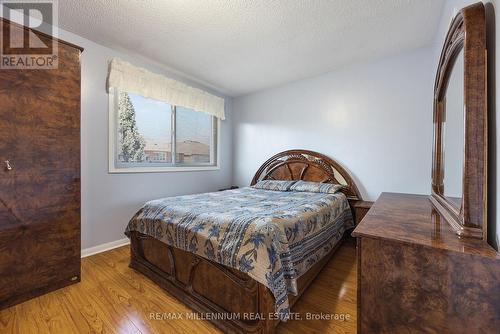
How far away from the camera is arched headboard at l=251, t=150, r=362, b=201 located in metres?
3.07

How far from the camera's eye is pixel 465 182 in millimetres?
1021

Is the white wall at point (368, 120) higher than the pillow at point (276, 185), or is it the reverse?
the white wall at point (368, 120)

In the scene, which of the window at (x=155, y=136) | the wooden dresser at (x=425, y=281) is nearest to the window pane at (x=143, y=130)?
the window at (x=155, y=136)

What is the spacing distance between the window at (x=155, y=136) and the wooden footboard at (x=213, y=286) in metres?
1.19

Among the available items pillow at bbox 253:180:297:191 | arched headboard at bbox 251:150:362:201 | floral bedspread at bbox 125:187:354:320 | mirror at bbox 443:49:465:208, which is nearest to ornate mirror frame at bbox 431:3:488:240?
mirror at bbox 443:49:465:208

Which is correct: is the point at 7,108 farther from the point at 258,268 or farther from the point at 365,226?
the point at 365,226

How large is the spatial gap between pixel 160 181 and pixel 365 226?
2.80 m

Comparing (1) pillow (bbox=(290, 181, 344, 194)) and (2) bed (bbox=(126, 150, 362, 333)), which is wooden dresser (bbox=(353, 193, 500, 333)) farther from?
(1) pillow (bbox=(290, 181, 344, 194))

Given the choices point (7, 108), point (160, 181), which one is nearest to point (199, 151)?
point (160, 181)

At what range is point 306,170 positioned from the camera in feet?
11.1

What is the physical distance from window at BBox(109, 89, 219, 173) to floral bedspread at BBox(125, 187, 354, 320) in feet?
3.72

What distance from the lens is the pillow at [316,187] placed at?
2854 millimetres

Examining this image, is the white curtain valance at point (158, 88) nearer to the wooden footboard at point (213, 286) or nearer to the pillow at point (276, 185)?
the pillow at point (276, 185)

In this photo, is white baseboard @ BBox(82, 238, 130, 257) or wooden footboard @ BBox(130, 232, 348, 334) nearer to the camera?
wooden footboard @ BBox(130, 232, 348, 334)
